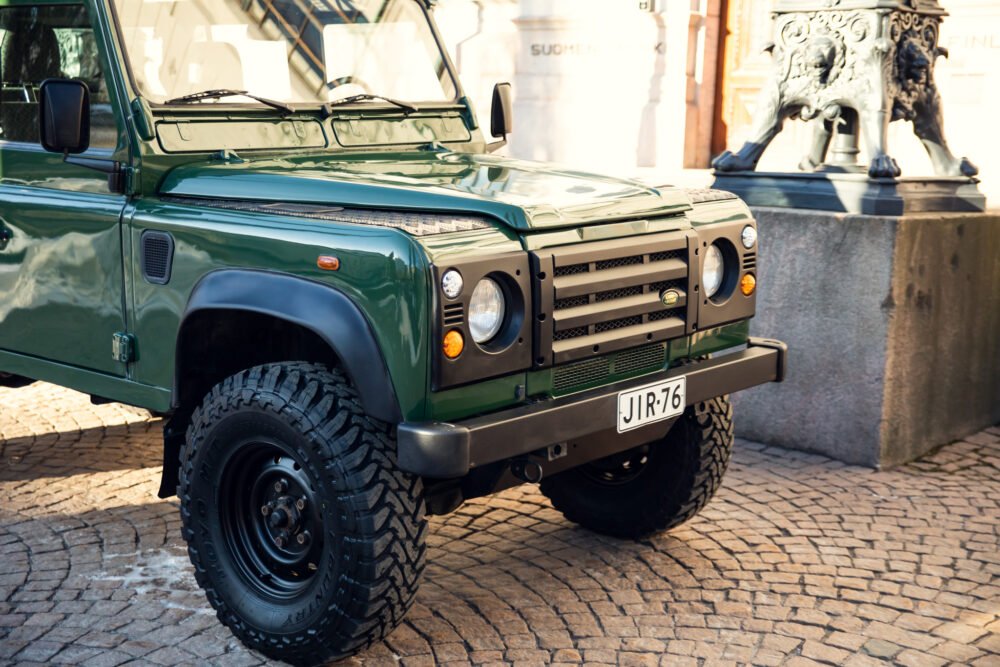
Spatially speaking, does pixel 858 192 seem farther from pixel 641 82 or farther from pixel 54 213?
pixel 641 82

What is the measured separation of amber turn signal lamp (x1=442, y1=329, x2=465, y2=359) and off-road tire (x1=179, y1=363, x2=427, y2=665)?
34 centimetres

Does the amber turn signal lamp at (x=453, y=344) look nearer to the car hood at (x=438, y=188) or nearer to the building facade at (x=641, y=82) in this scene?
the car hood at (x=438, y=188)

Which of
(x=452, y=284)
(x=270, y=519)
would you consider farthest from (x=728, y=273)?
(x=270, y=519)

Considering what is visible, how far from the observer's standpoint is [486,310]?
134 inches

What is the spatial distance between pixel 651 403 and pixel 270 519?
123 centimetres

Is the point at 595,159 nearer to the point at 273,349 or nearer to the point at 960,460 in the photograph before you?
the point at 960,460

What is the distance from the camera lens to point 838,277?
5.79 meters

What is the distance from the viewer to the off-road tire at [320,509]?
11.0ft

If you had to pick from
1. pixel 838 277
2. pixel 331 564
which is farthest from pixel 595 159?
pixel 331 564

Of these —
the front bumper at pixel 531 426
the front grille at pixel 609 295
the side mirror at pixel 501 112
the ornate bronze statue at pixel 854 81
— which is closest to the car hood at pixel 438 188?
the front grille at pixel 609 295

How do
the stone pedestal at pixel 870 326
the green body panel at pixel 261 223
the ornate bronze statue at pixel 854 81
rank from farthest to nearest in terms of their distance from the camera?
the ornate bronze statue at pixel 854 81 → the stone pedestal at pixel 870 326 → the green body panel at pixel 261 223

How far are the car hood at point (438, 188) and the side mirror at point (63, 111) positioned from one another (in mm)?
341

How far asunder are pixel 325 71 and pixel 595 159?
613cm

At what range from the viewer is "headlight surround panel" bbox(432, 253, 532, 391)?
3236 millimetres
